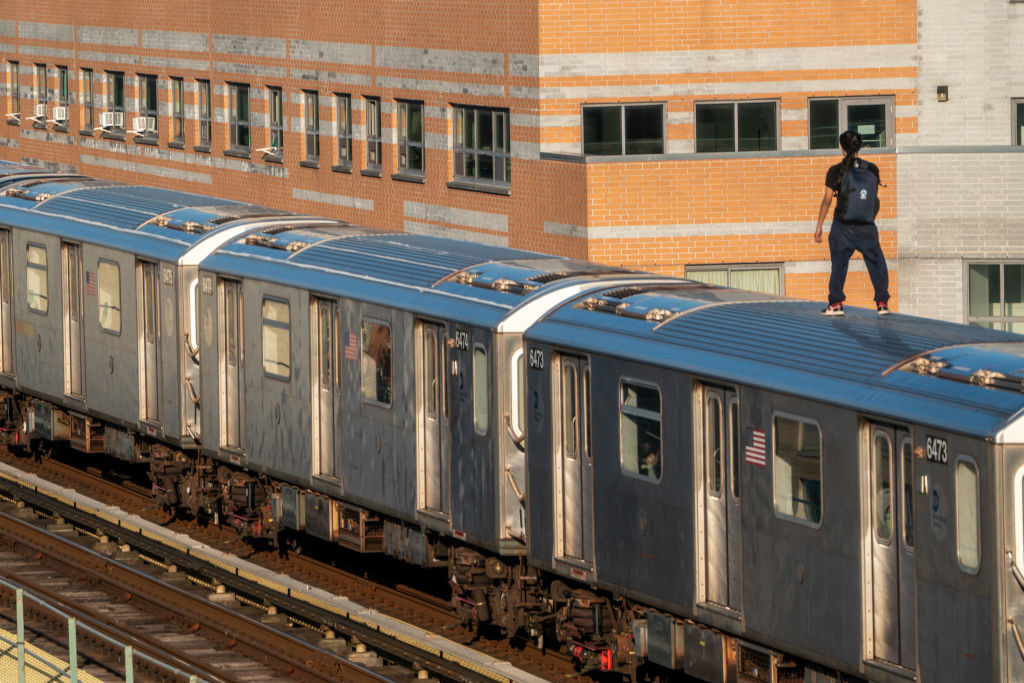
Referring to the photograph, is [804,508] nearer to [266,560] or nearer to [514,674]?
[514,674]

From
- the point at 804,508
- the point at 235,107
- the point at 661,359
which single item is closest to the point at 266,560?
the point at 661,359

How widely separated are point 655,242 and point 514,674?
11.8 metres

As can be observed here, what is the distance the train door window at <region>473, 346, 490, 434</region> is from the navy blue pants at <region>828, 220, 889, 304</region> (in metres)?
2.98

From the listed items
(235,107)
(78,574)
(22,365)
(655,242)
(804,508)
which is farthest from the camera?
(235,107)

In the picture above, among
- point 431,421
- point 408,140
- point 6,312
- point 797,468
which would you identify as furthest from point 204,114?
point 797,468

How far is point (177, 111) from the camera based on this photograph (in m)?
40.2

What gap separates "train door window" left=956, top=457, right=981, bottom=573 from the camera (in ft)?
35.8

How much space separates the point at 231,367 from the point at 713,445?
7766 millimetres

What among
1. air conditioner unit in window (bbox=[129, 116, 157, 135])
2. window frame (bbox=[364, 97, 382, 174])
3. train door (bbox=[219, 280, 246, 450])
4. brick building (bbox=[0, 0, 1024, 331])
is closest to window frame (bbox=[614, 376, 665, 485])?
train door (bbox=[219, 280, 246, 450])

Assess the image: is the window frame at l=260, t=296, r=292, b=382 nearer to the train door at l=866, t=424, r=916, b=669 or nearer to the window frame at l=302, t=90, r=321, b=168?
the train door at l=866, t=424, r=916, b=669

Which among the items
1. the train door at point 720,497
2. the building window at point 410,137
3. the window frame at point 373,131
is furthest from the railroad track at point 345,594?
the window frame at point 373,131

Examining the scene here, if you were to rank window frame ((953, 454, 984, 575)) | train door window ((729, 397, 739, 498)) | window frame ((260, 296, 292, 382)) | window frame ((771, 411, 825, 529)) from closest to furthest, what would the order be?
window frame ((953, 454, 984, 575))
window frame ((771, 411, 825, 529))
train door window ((729, 397, 739, 498))
window frame ((260, 296, 292, 382))

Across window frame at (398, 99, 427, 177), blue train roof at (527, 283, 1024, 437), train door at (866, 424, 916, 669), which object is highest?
window frame at (398, 99, 427, 177)

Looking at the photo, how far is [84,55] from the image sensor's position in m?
44.8
